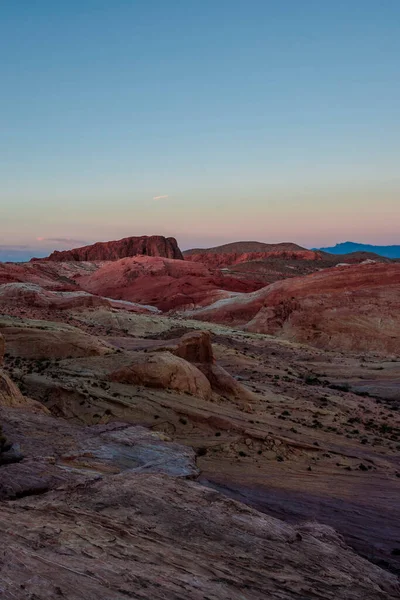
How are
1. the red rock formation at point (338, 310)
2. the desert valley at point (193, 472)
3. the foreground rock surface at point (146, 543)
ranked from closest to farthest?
the foreground rock surface at point (146, 543)
the desert valley at point (193, 472)
the red rock formation at point (338, 310)

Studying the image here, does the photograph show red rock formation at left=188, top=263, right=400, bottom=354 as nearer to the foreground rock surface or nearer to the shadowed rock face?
the foreground rock surface

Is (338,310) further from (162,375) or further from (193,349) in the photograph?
(162,375)

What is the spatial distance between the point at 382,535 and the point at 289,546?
10.0ft

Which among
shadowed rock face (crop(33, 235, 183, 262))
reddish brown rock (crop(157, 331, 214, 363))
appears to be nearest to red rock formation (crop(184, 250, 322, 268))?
shadowed rock face (crop(33, 235, 183, 262))

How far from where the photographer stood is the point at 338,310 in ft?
140

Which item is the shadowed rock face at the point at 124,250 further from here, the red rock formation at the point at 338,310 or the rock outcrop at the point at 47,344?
the rock outcrop at the point at 47,344

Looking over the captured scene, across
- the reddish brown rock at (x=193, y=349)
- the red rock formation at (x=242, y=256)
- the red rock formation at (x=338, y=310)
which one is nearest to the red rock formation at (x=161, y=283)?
the red rock formation at (x=338, y=310)

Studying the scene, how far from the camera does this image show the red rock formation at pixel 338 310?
40.5 meters

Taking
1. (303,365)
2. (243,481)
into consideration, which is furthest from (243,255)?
(243,481)

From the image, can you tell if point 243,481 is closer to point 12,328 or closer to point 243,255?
point 12,328

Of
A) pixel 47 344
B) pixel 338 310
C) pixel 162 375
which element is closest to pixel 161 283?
pixel 338 310

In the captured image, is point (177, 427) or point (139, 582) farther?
point (177, 427)

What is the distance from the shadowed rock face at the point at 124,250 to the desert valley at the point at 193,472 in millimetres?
90207

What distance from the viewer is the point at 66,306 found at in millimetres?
46031
